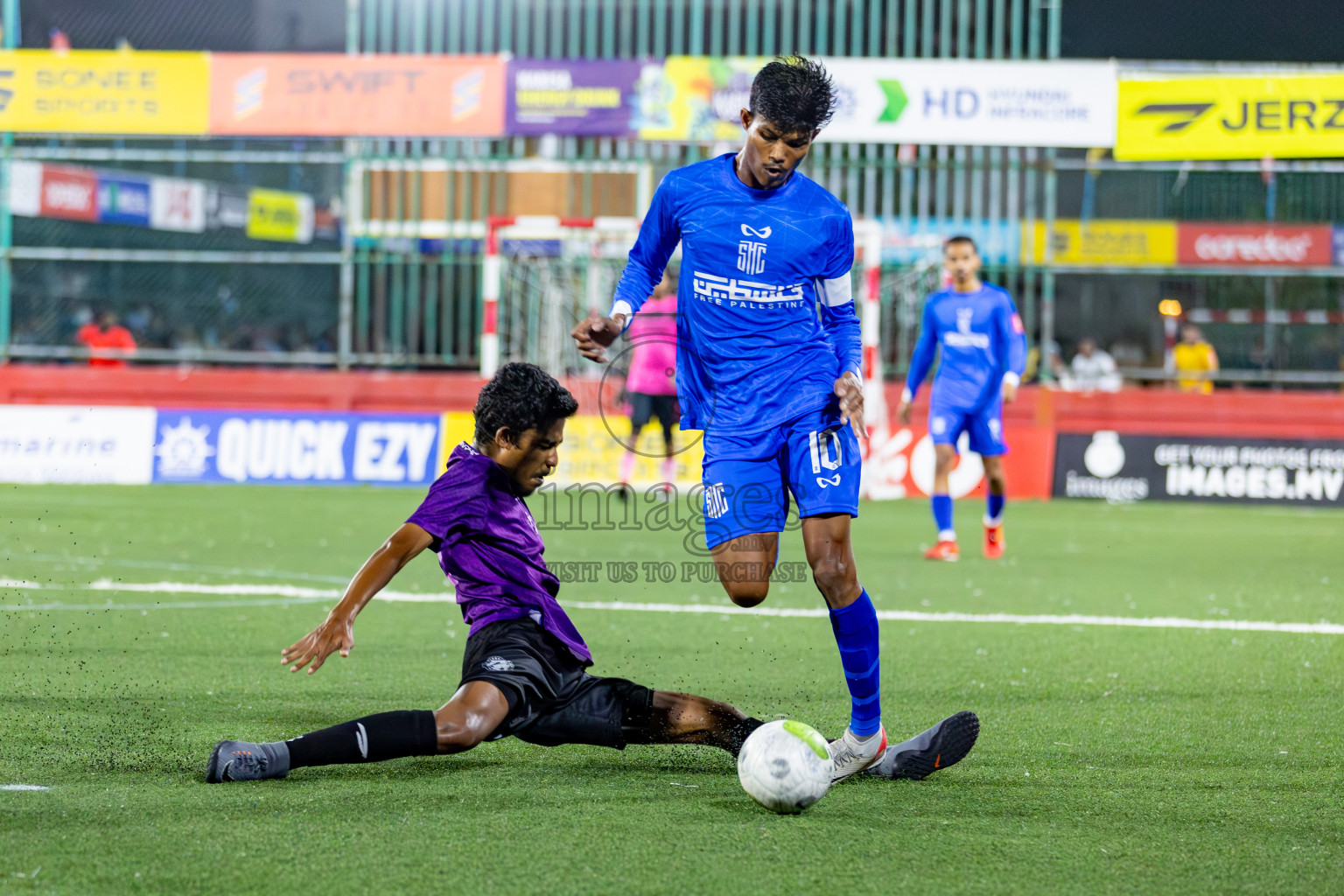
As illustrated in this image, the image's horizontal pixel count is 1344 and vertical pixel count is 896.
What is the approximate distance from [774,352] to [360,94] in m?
14.0

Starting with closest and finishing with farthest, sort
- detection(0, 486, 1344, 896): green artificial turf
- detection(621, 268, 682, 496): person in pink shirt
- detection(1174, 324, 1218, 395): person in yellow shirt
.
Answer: detection(0, 486, 1344, 896): green artificial turf < detection(621, 268, 682, 496): person in pink shirt < detection(1174, 324, 1218, 395): person in yellow shirt

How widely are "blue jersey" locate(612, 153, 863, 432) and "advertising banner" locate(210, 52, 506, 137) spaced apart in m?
13.2

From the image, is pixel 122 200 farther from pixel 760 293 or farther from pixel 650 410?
pixel 760 293

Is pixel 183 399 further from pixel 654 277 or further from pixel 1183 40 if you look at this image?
pixel 1183 40

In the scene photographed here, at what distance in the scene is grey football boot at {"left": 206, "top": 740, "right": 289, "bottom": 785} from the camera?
3.62 meters

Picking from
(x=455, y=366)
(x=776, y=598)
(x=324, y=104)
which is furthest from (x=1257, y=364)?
(x=776, y=598)

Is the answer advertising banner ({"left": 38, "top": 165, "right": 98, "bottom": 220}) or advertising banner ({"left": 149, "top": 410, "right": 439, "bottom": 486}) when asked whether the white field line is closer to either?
advertising banner ({"left": 149, "top": 410, "right": 439, "bottom": 486})

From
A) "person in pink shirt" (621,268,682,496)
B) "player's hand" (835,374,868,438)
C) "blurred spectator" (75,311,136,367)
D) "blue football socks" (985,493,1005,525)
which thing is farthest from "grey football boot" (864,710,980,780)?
"blurred spectator" (75,311,136,367)

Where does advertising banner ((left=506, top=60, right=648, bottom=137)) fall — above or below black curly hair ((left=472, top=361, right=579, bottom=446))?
above

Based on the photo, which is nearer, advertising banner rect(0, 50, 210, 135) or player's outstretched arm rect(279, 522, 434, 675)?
player's outstretched arm rect(279, 522, 434, 675)

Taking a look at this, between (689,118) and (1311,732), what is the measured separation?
519 inches

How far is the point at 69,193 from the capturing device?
24562 mm

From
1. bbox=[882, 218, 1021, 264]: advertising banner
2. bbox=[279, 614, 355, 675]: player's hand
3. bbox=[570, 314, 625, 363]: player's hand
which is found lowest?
bbox=[279, 614, 355, 675]: player's hand

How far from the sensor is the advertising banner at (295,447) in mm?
16281
